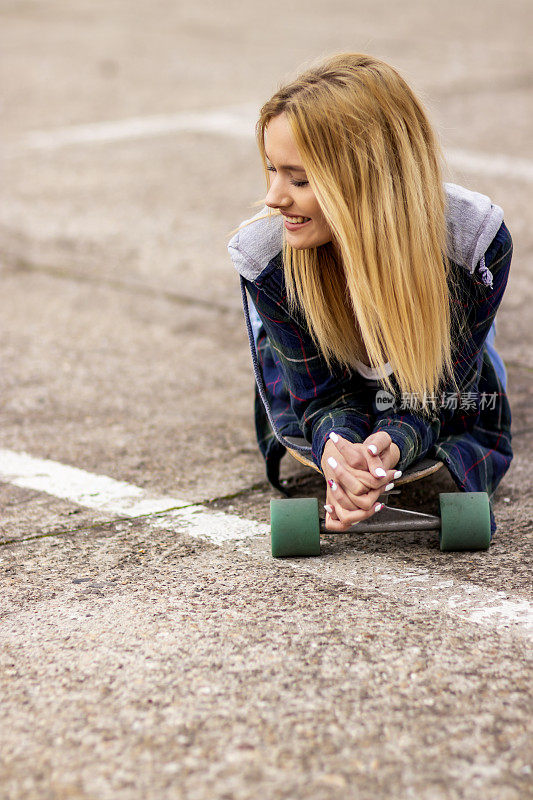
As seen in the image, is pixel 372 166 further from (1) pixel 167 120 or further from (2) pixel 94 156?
(1) pixel 167 120

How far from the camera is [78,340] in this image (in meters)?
4.57

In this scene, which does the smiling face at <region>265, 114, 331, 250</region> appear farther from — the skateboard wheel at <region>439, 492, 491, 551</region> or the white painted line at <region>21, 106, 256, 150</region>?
the white painted line at <region>21, 106, 256, 150</region>

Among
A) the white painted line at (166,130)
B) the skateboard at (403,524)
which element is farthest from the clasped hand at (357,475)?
the white painted line at (166,130)

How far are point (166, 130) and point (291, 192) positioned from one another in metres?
5.77

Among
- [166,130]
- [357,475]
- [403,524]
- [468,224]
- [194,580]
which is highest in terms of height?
[166,130]

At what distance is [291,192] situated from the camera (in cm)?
245

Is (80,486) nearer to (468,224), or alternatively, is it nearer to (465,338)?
(465,338)

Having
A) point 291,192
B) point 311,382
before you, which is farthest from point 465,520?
point 291,192

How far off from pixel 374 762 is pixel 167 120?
7.19 m

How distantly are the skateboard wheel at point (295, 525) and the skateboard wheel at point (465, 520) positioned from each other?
0.35 meters

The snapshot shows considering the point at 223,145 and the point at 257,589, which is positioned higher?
the point at 223,145

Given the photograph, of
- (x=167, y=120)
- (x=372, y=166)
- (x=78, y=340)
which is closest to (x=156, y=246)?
(x=78, y=340)

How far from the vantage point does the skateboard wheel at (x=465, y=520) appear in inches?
103

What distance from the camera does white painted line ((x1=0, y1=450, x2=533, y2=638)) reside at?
2355mm
